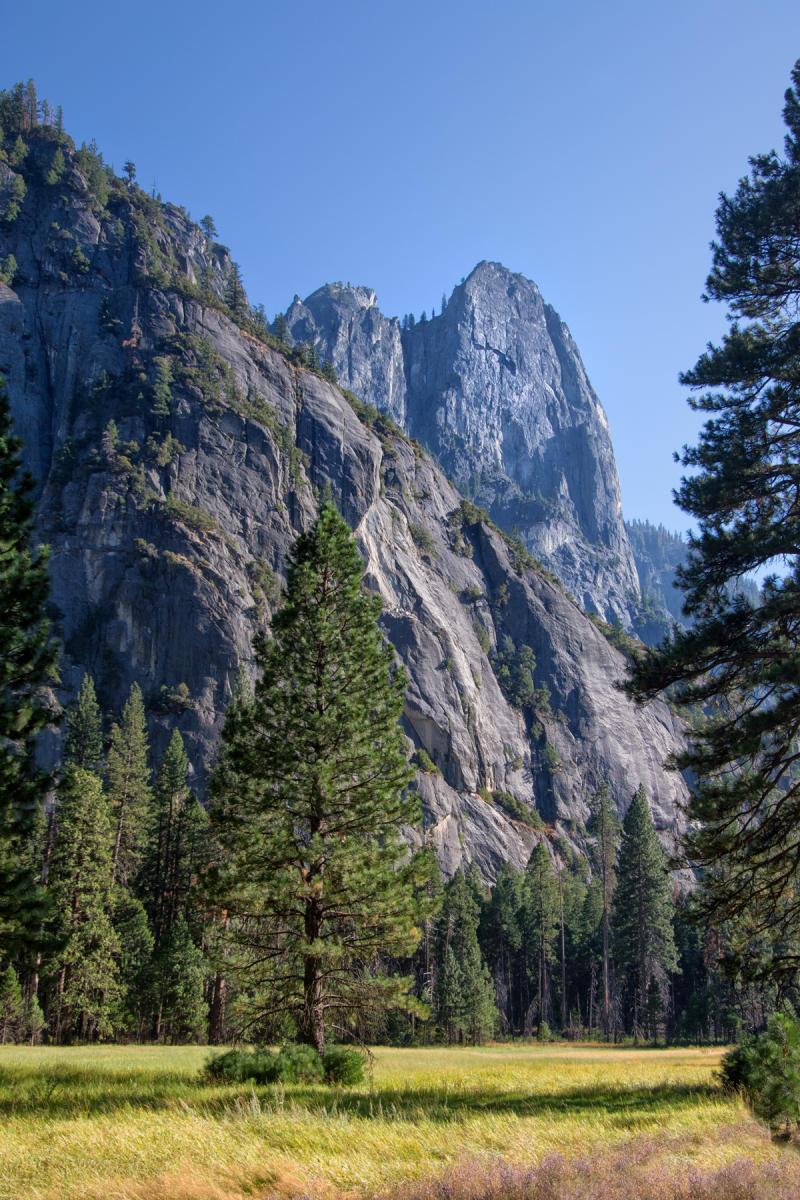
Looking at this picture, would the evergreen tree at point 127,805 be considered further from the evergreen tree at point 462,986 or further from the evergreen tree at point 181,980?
the evergreen tree at point 462,986

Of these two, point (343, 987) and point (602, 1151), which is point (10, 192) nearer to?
point (343, 987)

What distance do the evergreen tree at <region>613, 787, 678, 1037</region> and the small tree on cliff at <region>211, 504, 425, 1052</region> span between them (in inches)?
1563

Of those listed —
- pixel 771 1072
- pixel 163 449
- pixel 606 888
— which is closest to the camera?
pixel 771 1072

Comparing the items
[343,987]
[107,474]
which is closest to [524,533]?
[107,474]

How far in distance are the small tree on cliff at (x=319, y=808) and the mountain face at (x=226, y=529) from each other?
2350 inches

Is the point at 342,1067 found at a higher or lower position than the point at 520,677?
lower

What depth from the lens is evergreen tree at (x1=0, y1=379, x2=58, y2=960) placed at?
14266 millimetres

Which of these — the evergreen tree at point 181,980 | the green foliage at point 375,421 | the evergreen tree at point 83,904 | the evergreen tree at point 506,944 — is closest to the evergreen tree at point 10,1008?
the evergreen tree at point 83,904

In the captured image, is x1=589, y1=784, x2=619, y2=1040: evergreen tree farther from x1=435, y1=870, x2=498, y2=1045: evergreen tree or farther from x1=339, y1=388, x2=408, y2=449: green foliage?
x1=339, y1=388, x2=408, y2=449: green foliage

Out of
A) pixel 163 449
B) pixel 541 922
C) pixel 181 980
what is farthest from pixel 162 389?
pixel 181 980

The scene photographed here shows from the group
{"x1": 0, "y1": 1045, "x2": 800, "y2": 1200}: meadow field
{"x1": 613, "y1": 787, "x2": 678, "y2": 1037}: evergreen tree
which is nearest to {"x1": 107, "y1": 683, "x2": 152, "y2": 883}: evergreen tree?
{"x1": 613, "y1": 787, "x2": 678, "y2": 1037}: evergreen tree

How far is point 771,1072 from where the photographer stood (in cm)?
1129

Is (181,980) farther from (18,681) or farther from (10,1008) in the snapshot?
(18,681)

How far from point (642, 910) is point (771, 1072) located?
144 feet
